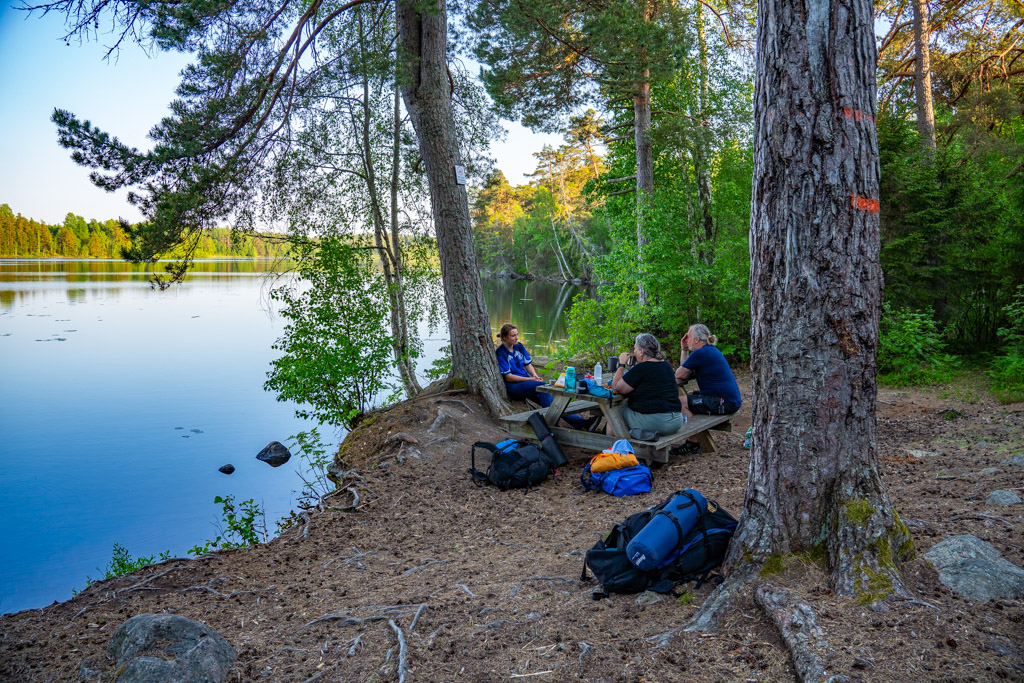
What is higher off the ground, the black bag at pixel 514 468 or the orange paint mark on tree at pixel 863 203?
the orange paint mark on tree at pixel 863 203

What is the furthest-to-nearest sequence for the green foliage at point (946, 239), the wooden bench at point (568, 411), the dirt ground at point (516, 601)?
the green foliage at point (946, 239) → the wooden bench at point (568, 411) → the dirt ground at point (516, 601)

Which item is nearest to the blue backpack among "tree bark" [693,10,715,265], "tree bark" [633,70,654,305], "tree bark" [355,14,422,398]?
"tree bark" [355,14,422,398]

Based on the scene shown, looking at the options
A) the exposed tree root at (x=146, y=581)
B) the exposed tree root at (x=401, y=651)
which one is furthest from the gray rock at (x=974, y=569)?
the exposed tree root at (x=146, y=581)

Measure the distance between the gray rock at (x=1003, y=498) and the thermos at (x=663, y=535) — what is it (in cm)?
186

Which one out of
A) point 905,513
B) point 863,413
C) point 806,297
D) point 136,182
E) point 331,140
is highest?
point 331,140

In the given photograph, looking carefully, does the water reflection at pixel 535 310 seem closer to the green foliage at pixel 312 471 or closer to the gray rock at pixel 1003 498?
the green foliage at pixel 312 471

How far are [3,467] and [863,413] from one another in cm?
1266

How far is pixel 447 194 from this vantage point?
7.88m

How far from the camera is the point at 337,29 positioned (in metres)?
11.1

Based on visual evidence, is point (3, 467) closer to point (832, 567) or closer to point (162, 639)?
point (162, 639)

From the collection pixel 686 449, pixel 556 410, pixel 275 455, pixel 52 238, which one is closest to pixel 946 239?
pixel 686 449

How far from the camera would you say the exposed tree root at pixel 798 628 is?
223 cm

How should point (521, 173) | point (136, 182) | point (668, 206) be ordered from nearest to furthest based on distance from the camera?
point (136, 182) < point (668, 206) < point (521, 173)

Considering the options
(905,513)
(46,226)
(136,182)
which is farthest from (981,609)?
(46,226)
